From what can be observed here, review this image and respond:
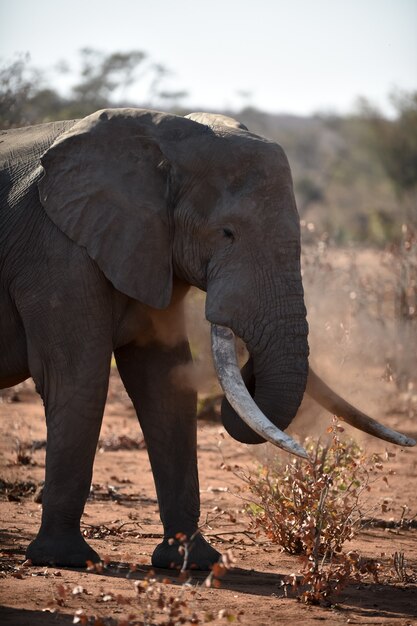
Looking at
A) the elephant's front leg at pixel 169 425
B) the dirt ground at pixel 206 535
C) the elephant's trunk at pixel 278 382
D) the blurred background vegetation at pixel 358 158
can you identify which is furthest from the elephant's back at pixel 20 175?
the blurred background vegetation at pixel 358 158

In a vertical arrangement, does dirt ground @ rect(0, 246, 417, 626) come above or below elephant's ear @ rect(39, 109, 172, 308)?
below

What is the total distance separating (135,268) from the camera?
595 cm

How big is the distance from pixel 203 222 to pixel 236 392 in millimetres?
961

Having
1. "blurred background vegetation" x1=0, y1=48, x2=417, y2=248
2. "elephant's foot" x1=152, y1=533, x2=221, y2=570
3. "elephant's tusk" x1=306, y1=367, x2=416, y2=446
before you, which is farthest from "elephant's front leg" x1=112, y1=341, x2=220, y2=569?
"blurred background vegetation" x1=0, y1=48, x2=417, y2=248

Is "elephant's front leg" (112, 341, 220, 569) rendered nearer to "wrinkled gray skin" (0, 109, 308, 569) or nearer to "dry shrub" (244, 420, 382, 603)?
"wrinkled gray skin" (0, 109, 308, 569)

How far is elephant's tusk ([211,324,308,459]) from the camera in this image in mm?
5320

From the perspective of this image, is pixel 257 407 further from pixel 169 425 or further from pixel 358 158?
pixel 358 158

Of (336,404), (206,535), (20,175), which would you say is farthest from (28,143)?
(206,535)

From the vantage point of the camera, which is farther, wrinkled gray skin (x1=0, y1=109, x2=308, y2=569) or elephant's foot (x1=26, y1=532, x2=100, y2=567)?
elephant's foot (x1=26, y1=532, x2=100, y2=567)

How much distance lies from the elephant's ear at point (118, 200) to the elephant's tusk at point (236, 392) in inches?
14.7

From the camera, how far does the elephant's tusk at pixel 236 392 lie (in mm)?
5320

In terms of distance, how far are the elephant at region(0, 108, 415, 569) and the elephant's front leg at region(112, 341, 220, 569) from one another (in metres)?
0.28

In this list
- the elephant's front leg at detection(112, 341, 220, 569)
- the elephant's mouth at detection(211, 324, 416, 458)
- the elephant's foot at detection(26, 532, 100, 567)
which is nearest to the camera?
the elephant's mouth at detection(211, 324, 416, 458)

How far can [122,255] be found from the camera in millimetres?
5953
